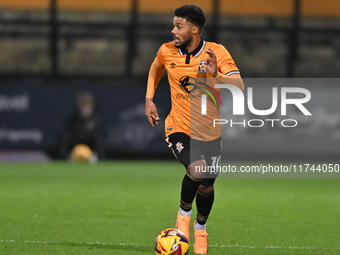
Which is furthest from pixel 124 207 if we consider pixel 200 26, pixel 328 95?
pixel 328 95

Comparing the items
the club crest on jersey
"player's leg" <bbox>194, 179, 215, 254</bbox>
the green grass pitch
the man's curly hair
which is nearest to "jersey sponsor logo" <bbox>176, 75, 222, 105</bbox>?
the club crest on jersey

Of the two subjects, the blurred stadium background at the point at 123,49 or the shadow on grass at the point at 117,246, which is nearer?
the shadow on grass at the point at 117,246

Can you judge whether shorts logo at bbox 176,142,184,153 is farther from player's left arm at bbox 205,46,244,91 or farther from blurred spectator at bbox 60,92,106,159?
blurred spectator at bbox 60,92,106,159

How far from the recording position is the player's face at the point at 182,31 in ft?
17.6

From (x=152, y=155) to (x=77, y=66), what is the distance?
12.4 ft

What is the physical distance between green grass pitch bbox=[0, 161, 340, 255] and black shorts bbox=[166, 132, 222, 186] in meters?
0.80

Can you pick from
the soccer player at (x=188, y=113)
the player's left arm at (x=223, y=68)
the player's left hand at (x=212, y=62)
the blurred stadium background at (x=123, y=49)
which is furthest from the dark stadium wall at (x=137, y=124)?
the player's left hand at (x=212, y=62)

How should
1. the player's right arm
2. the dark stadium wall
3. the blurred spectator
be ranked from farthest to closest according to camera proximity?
the dark stadium wall → the blurred spectator → the player's right arm

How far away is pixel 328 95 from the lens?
15.3m

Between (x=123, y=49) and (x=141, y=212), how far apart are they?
1007 centimetres

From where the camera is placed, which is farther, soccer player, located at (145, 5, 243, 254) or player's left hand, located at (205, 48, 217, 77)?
soccer player, located at (145, 5, 243, 254)

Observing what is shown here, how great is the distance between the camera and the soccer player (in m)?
5.32

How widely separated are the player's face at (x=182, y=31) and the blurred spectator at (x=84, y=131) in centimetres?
955

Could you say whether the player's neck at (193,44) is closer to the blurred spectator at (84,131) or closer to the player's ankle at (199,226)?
the player's ankle at (199,226)
